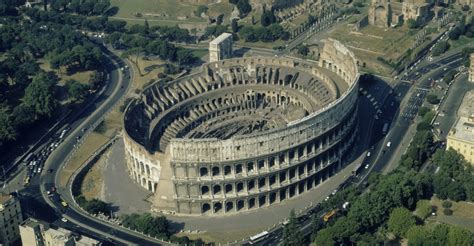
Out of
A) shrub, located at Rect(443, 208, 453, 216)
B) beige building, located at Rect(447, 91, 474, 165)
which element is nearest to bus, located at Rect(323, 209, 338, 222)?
shrub, located at Rect(443, 208, 453, 216)

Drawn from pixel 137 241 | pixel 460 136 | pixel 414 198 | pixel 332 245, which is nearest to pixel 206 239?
Result: pixel 137 241

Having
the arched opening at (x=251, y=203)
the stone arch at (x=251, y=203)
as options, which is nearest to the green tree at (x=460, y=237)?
the stone arch at (x=251, y=203)

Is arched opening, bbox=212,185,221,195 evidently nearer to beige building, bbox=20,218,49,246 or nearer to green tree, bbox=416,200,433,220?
beige building, bbox=20,218,49,246

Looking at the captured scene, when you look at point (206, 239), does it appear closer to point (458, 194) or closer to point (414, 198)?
point (414, 198)

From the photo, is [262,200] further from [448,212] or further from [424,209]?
[448,212]

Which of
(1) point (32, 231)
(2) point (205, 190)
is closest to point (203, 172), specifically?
(2) point (205, 190)
